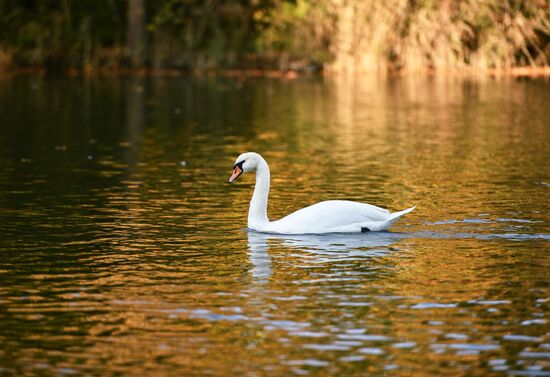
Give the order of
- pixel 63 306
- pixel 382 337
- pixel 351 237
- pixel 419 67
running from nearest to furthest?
pixel 382 337 → pixel 63 306 → pixel 351 237 → pixel 419 67

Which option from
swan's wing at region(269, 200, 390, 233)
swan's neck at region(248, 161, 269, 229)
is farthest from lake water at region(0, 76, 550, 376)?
swan's neck at region(248, 161, 269, 229)

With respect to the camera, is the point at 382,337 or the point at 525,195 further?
the point at 525,195

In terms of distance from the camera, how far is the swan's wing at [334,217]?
14867 millimetres

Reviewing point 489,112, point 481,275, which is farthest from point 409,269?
point 489,112

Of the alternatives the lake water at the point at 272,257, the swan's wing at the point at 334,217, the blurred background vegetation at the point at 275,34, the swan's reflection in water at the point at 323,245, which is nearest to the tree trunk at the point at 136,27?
the blurred background vegetation at the point at 275,34

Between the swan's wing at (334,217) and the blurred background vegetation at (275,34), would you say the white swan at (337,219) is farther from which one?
the blurred background vegetation at (275,34)

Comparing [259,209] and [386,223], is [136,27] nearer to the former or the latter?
[259,209]

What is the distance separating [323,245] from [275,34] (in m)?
40.8

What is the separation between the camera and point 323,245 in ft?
47.3

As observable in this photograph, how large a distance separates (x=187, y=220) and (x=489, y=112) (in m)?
18.5

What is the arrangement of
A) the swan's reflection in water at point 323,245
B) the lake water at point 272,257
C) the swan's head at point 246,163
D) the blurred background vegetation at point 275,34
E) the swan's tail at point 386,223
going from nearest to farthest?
the lake water at point 272,257 → the swan's reflection in water at point 323,245 → the swan's tail at point 386,223 → the swan's head at point 246,163 → the blurred background vegetation at point 275,34

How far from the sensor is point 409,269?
13.0m

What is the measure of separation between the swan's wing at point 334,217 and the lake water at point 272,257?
0.14 metres

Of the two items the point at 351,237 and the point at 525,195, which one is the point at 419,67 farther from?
the point at 351,237
